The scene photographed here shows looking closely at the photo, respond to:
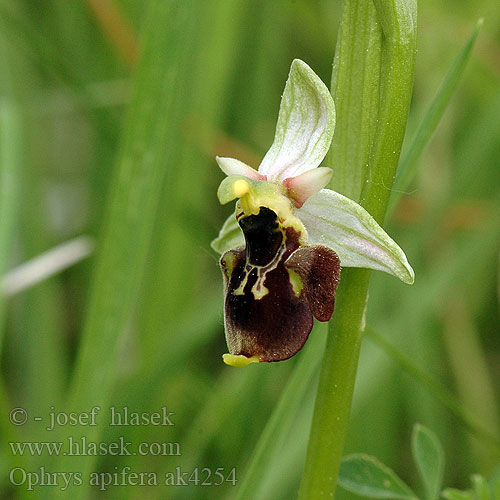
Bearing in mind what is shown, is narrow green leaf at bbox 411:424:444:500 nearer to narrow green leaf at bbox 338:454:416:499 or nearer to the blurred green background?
narrow green leaf at bbox 338:454:416:499

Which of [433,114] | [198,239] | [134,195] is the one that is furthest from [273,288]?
[198,239]

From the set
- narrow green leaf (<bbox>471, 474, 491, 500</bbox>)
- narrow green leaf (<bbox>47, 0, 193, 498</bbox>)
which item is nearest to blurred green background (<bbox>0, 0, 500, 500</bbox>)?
narrow green leaf (<bbox>47, 0, 193, 498</bbox>)

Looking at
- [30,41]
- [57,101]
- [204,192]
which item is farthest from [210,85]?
[30,41]

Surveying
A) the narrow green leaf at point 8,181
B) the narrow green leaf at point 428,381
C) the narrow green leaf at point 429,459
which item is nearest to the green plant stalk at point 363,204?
the narrow green leaf at point 429,459

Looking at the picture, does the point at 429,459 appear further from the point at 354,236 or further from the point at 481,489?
the point at 354,236

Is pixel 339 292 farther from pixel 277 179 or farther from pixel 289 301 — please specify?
pixel 277 179
